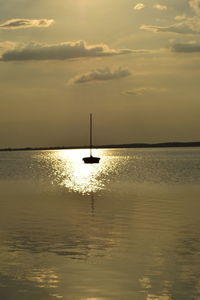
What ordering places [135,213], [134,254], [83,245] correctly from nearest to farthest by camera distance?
[134,254], [83,245], [135,213]

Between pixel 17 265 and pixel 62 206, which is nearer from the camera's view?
pixel 17 265

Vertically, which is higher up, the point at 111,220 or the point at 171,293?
the point at 171,293

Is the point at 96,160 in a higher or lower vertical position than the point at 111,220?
lower

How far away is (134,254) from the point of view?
22109 millimetres

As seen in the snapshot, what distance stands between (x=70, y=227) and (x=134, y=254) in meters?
9.09

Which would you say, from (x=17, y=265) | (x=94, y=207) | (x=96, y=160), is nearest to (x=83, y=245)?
(x=17, y=265)

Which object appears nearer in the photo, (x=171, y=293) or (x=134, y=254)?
(x=171, y=293)

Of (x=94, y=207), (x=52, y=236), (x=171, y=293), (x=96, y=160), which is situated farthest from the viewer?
(x=96, y=160)

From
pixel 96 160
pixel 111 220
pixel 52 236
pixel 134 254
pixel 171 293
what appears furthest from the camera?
pixel 96 160

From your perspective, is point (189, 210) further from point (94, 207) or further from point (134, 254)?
point (134, 254)

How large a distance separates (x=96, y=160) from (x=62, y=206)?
342 ft

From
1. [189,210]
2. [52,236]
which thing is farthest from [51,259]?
[189,210]

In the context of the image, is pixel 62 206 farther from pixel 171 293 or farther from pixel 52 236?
pixel 171 293

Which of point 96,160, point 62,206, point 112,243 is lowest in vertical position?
point 96,160
